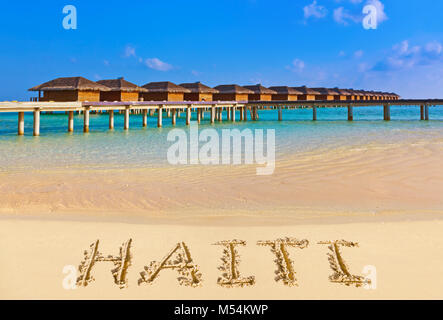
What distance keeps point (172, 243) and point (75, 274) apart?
1.03 meters

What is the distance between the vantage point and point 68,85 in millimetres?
30969

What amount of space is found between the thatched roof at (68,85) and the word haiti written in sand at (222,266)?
97.3 feet

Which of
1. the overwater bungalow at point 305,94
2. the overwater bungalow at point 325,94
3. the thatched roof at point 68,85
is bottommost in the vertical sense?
the thatched roof at point 68,85

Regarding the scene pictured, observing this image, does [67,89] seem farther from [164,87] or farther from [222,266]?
[222,266]

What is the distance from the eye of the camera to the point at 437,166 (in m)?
9.30

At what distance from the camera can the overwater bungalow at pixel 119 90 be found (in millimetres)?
35062

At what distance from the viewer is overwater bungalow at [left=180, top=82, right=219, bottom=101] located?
41.5 m

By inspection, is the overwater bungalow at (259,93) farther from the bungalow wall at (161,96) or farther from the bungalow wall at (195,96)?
the bungalow wall at (161,96)

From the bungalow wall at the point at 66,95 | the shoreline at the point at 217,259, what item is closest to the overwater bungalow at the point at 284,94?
the bungalow wall at the point at 66,95

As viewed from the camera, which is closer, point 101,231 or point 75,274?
point 75,274

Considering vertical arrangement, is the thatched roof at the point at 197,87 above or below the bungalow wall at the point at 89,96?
above

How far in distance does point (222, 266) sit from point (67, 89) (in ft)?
101
